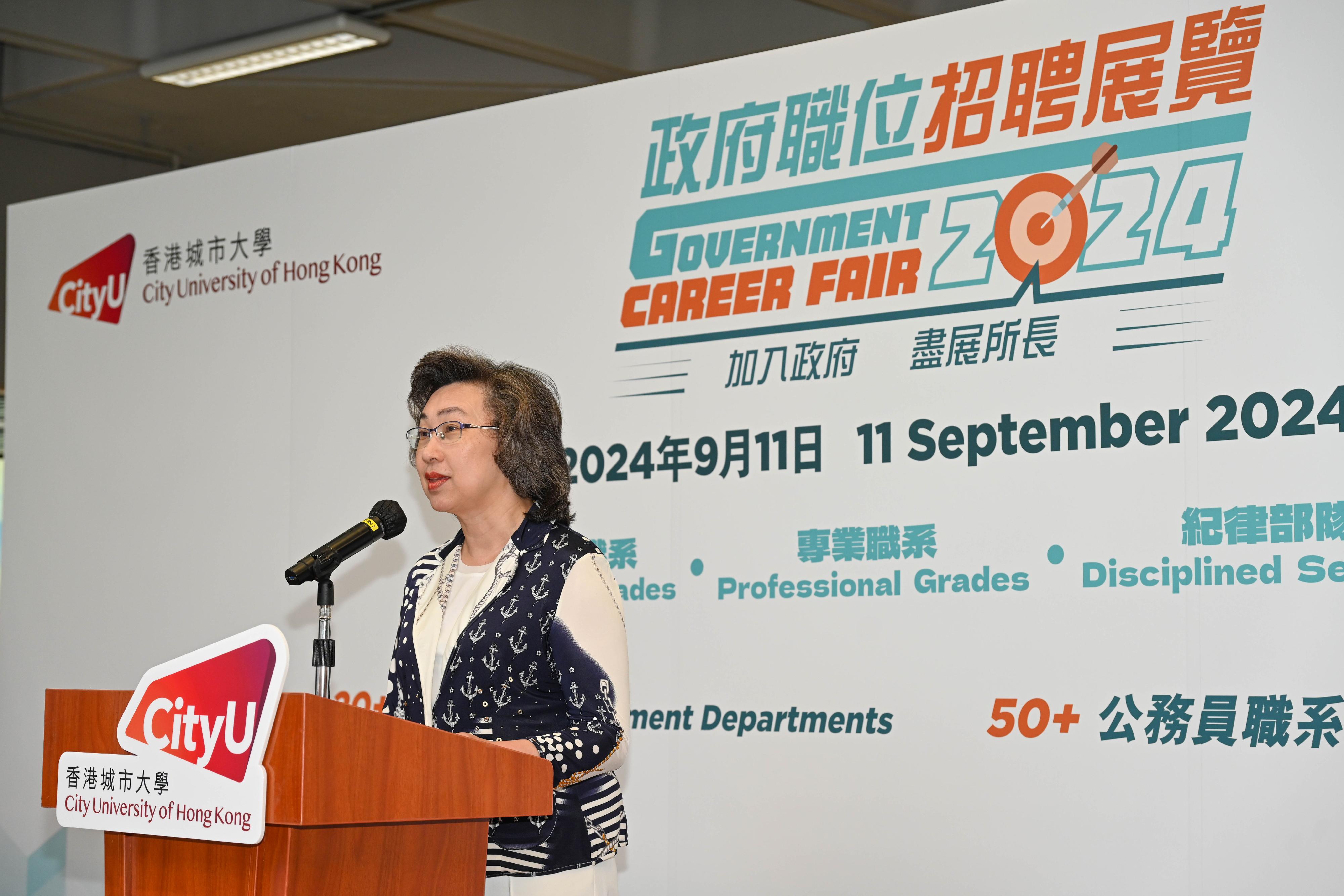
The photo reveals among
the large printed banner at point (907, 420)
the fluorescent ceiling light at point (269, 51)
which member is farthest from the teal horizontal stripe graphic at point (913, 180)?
the fluorescent ceiling light at point (269, 51)

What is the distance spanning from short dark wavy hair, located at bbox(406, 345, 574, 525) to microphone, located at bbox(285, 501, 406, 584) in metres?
0.26

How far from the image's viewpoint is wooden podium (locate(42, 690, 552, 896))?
180 centimetres

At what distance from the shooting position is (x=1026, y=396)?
348 cm

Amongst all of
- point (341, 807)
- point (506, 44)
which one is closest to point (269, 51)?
point (506, 44)

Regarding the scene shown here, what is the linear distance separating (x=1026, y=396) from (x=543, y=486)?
55.2 inches

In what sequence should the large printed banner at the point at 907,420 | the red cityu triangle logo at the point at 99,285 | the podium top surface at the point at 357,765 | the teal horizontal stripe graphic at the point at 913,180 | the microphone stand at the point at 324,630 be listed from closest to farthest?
the podium top surface at the point at 357,765
the microphone stand at the point at 324,630
the large printed banner at the point at 907,420
the teal horizontal stripe graphic at the point at 913,180
the red cityu triangle logo at the point at 99,285

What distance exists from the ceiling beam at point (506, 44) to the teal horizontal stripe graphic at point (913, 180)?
2631 mm

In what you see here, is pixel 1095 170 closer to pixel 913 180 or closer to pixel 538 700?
pixel 913 180

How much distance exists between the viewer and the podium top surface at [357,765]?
5.87ft

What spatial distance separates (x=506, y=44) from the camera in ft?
22.3

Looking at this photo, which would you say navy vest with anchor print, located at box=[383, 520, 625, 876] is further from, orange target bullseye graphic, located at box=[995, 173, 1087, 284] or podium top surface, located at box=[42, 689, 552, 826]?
orange target bullseye graphic, located at box=[995, 173, 1087, 284]

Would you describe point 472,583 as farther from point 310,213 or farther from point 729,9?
point 729,9

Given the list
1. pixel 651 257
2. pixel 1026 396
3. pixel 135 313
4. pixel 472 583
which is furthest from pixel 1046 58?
pixel 135 313

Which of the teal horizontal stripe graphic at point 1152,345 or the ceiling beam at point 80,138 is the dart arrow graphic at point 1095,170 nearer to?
the teal horizontal stripe graphic at point 1152,345
